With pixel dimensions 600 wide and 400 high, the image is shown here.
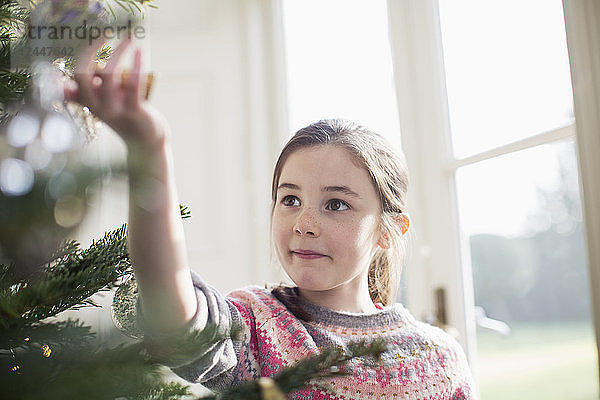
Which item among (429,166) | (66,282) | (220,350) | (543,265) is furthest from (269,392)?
(429,166)

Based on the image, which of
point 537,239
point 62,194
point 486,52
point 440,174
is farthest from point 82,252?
point 440,174

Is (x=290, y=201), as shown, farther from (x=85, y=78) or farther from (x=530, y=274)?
(x=530, y=274)

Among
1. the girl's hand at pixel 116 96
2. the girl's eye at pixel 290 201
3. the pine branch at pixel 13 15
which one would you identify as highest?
the pine branch at pixel 13 15

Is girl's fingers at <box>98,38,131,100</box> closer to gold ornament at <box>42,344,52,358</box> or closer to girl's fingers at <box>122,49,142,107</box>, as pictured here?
girl's fingers at <box>122,49,142,107</box>

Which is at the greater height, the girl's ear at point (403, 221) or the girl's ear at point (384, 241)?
the girl's ear at point (403, 221)

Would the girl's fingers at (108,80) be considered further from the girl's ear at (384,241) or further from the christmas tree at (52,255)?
the girl's ear at (384,241)

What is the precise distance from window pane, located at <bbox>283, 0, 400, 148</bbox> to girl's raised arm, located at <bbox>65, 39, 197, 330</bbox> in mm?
1264

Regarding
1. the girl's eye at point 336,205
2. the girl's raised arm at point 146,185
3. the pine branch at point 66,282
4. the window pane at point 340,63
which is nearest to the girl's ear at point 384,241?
the girl's eye at point 336,205

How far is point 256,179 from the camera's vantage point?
2416 millimetres

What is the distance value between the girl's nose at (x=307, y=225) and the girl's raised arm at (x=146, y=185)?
0.25 m

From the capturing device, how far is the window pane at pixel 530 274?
4.14 feet

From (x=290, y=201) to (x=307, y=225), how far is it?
64 millimetres

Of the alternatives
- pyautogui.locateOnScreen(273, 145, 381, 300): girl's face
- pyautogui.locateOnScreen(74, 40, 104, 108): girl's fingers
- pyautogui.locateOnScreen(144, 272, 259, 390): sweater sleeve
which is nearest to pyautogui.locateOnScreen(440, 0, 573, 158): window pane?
pyautogui.locateOnScreen(273, 145, 381, 300): girl's face

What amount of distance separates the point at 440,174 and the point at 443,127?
5.3 inches
